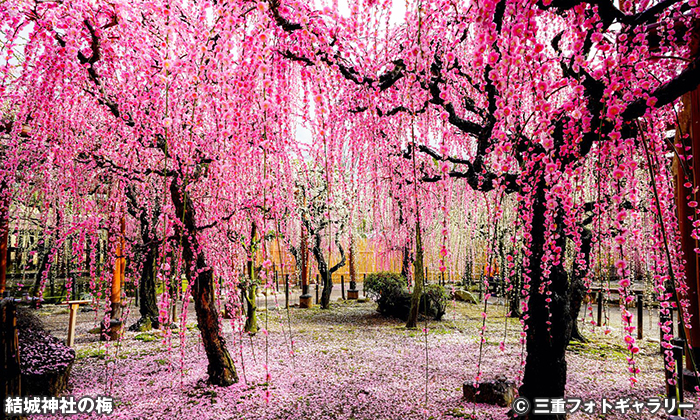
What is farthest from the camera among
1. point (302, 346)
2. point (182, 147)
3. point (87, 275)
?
point (87, 275)

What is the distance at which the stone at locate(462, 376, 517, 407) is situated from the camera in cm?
346

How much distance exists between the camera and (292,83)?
3145 mm

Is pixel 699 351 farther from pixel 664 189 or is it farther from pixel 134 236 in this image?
pixel 134 236

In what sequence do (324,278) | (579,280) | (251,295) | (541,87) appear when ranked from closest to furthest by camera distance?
(541,87) → (579,280) → (251,295) → (324,278)

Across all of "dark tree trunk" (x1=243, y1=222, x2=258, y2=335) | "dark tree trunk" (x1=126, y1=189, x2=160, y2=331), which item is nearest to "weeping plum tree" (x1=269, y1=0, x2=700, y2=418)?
"dark tree trunk" (x1=243, y1=222, x2=258, y2=335)

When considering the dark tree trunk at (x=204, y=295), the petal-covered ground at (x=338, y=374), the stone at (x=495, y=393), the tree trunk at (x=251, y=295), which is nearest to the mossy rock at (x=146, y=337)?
the petal-covered ground at (x=338, y=374)

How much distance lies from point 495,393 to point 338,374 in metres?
1.87

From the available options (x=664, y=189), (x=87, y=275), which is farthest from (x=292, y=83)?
(x=87, y=275)

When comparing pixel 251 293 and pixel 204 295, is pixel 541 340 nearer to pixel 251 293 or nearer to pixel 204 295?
pixel 204 295

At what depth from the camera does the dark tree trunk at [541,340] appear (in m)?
2.81

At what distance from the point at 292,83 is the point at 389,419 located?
2.95 m

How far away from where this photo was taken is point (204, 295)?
399 centimetres

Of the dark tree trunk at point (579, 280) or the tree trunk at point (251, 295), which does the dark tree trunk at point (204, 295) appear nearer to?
the tree trunk at point (251, 295)

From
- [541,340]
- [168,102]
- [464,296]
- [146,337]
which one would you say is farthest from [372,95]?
[464,296]
